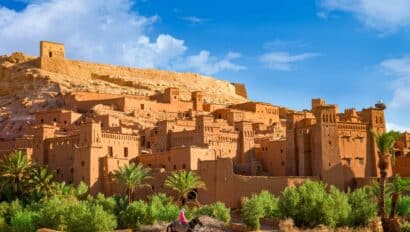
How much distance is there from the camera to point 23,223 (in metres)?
38.9

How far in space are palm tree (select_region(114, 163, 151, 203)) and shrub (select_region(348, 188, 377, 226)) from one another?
1233 centimetres

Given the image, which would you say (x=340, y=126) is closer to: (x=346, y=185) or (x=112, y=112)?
(x=346, y=185)

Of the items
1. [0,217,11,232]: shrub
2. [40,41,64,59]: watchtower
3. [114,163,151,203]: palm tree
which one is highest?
[40,41,64,59]: watchtower

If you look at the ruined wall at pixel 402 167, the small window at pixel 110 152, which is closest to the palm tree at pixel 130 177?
the small window at pixel 110 152

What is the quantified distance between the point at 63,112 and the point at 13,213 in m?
12.6

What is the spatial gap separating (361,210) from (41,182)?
19787mm

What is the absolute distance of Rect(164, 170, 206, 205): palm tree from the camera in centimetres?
3969

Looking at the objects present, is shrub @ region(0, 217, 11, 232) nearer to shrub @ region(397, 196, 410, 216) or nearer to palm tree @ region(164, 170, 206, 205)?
palm tree @ region(164, 170, 206, 205)

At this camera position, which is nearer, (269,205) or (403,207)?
(403,207)

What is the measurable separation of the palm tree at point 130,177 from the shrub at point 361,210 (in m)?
12.3

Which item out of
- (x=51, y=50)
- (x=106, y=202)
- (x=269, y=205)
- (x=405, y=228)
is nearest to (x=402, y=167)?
(x=269, y=205)

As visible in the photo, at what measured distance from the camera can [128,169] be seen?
40.9 m

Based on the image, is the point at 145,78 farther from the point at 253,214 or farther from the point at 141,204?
the point at 253,214

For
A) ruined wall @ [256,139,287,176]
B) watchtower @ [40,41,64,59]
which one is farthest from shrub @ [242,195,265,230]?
watchtower @ [40,41,64,59]
